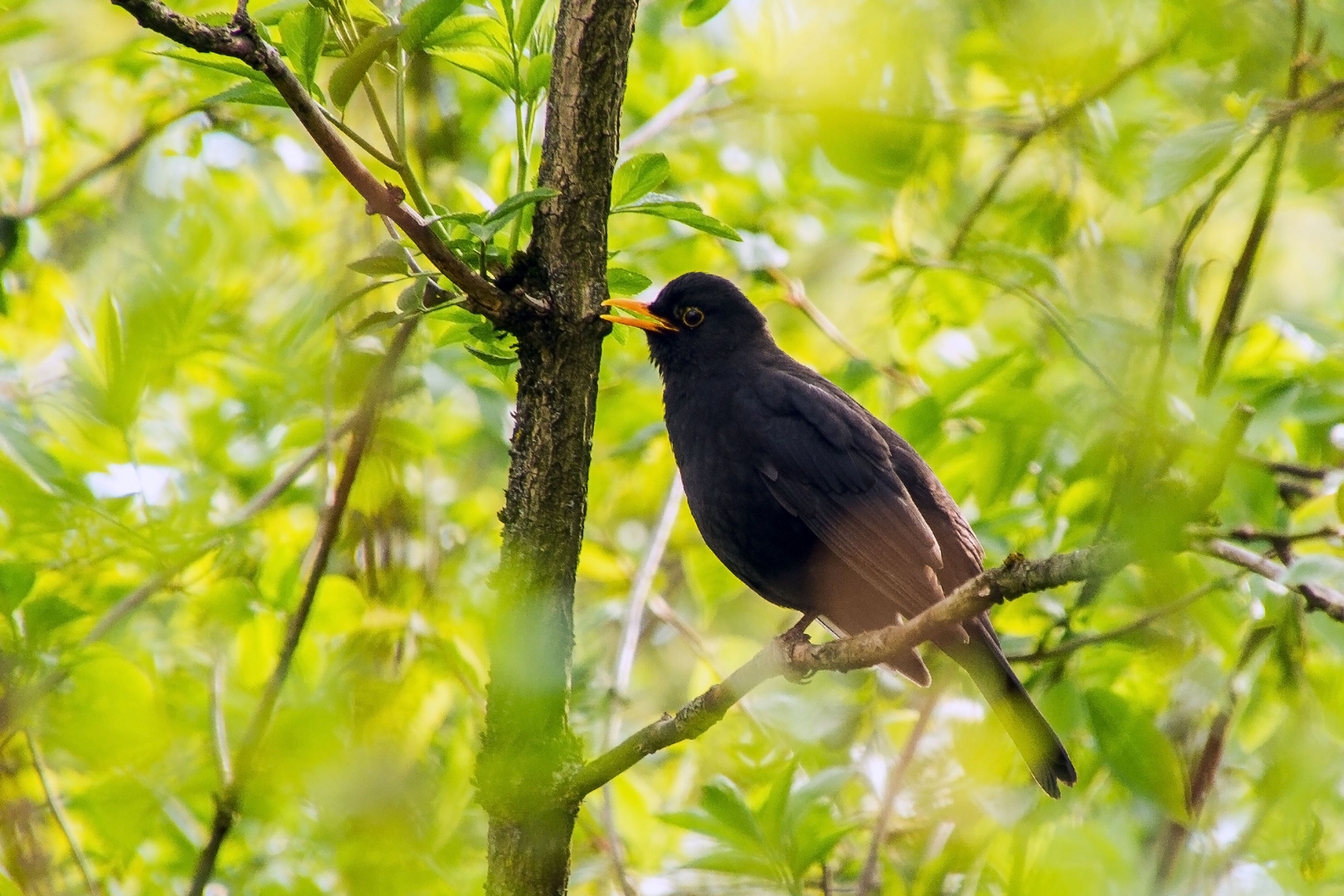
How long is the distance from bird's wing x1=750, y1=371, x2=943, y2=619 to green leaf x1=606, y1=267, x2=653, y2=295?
1461mm

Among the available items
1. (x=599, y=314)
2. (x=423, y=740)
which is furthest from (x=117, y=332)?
(x=423, y=740)

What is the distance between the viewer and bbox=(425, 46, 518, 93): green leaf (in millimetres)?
2832

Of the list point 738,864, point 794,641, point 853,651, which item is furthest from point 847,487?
point 738,864

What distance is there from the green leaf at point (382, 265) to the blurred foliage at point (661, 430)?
14 millimetres

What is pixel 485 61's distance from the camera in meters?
2.84

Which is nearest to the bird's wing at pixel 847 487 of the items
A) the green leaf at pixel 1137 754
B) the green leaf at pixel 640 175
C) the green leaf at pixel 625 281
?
the green leaf at pixel 1137 754

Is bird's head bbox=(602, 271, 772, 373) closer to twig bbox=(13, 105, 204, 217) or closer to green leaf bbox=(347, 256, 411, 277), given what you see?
twig bbox=(13, 105, 204, 217)

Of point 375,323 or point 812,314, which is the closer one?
point 375,323

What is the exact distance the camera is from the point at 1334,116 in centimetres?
361

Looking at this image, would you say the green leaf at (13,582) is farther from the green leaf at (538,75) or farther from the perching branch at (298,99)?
the green leaf at (538,75)

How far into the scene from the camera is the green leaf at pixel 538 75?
285cm

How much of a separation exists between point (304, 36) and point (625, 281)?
1.06 m

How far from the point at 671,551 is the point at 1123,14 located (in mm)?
5099

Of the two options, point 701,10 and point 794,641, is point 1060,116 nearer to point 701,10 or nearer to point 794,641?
point 701,10
